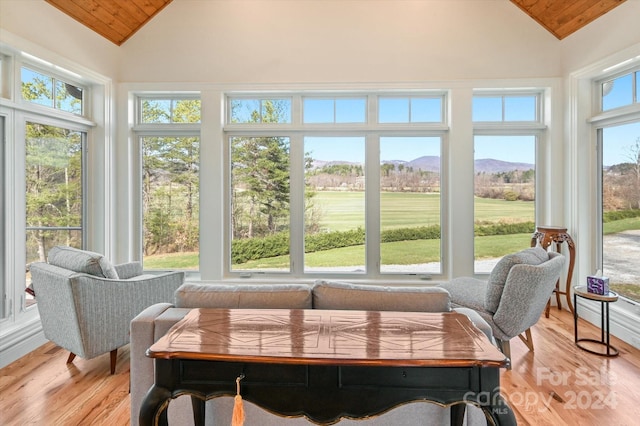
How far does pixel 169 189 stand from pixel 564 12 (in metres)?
4.99

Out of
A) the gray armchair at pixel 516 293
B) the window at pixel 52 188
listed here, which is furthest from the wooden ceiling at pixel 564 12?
the window at pixel 52 188

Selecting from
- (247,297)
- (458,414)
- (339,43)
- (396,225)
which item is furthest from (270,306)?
(339,43)

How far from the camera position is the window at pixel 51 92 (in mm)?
2972

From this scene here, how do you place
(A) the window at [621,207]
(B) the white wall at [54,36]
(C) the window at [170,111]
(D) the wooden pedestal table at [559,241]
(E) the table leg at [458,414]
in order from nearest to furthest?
1. (E) the table leg at [458,414]
2. (B) the white wall at [54,36]
3. (A) the window at [621,207]
4. (D) the wooden pedestal table at [559,241]
5. (C) the window at [170,111]

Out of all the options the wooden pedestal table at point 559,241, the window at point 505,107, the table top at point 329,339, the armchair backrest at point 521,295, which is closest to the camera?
the table top at point 329,339

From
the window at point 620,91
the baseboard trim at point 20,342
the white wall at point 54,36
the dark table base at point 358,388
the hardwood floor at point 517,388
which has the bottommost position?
the hardwood floor at point 517,388

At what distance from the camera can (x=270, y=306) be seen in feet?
5.28

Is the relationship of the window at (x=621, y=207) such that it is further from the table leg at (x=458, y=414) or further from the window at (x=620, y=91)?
the table leg at (x=458, y=414)

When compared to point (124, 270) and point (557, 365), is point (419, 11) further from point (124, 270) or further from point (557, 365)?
point (124, 270)

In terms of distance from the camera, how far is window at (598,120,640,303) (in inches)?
122

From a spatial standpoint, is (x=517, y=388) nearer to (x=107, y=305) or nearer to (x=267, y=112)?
(x=107, y=305)

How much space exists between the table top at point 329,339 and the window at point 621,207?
293cm

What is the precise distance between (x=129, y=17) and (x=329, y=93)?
246 cm

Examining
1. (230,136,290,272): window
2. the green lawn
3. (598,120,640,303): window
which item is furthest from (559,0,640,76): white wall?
(230,136,290,272): window
